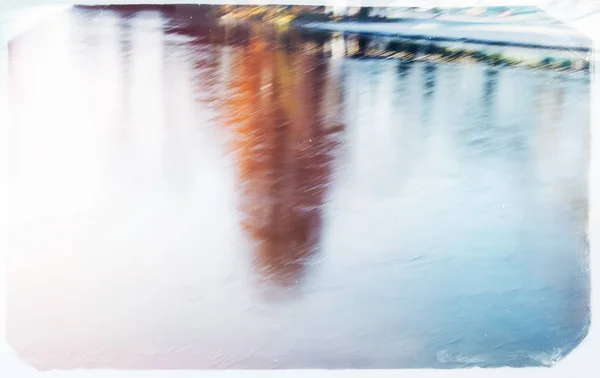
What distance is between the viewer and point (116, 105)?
911 millimetres

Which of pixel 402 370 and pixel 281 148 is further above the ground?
pixel 281 148

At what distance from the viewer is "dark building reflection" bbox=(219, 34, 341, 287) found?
0.92 meters

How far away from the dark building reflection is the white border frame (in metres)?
0.11

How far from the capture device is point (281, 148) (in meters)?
0.92

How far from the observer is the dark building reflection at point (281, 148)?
0.92 m

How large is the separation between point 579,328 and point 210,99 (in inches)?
27.5

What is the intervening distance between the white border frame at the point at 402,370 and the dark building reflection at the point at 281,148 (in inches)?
4.3

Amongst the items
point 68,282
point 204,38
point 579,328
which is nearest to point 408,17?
point 204,38

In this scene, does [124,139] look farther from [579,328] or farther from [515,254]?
[579,328]

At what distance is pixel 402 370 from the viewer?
0.91m

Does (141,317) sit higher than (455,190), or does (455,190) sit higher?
(455,190)

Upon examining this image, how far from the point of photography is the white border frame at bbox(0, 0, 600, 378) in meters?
0.90

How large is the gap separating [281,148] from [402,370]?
0.41 metres

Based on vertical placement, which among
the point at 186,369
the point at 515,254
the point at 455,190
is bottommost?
the point at 186,369
